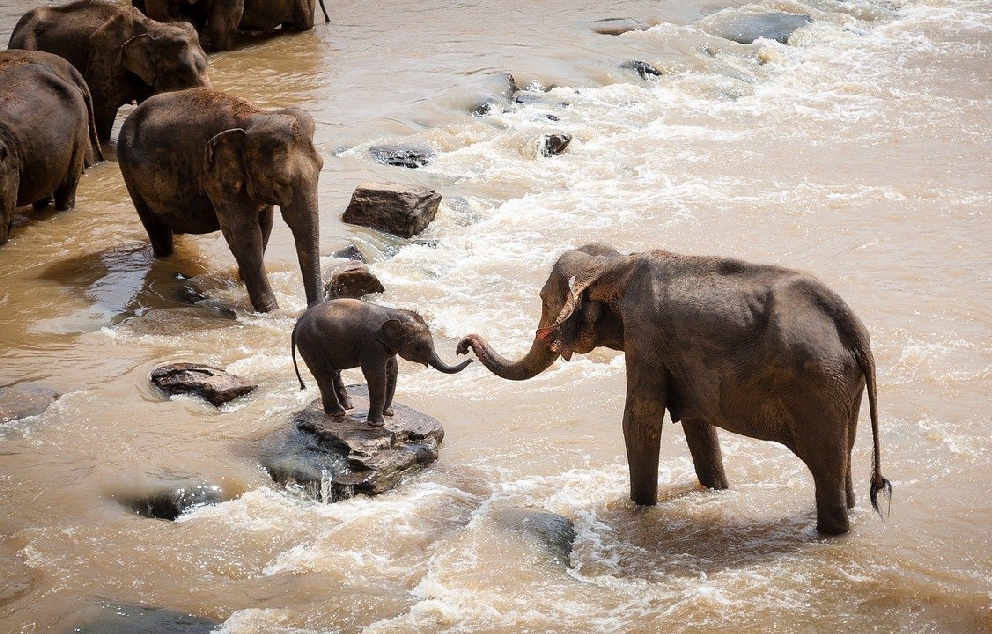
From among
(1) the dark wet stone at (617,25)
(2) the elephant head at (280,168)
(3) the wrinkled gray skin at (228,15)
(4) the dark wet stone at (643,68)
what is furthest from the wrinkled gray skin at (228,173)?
(1) the dark wet stone at (617,25)

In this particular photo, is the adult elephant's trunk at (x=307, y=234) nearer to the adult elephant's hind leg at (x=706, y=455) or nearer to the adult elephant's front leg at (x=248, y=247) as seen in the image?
the adult elephant's front leg at (x=248, y=247)

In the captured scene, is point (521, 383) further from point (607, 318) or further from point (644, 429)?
point (644, 429)

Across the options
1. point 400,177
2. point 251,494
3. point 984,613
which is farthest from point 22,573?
point 400,177

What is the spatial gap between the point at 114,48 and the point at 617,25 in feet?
36.7

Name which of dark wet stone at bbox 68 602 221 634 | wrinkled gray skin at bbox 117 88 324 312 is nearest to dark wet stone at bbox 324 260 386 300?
wrinkled gray skin at bbox 117 88 324 312

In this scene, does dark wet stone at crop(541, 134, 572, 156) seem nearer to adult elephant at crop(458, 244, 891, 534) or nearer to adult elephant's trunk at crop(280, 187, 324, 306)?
adult elephant's trunk at crop(280, 187, 324, 306)

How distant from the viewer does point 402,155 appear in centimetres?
1473

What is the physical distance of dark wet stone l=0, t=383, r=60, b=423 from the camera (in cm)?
775

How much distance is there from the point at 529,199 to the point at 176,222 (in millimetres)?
4686

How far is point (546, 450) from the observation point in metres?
7.75

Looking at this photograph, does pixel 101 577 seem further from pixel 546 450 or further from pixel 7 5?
pixel 7 5

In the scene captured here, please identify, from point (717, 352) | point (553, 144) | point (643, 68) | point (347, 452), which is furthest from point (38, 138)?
point (643, 68)

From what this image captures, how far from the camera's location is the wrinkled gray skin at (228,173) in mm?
9641

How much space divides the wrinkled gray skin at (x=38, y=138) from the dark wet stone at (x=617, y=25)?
→ 12.3 meters
